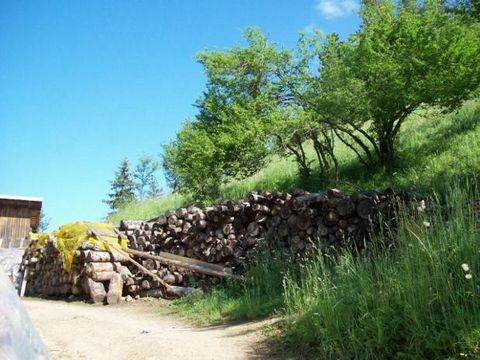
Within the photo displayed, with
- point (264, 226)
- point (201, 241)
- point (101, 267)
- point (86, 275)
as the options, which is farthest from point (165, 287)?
point (264, 226)

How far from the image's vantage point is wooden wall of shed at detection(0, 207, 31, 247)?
68.2 feet

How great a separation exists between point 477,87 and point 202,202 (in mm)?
10805

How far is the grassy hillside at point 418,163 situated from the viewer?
1235 centimetres

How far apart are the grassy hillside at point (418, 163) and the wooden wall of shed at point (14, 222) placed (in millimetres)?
9773

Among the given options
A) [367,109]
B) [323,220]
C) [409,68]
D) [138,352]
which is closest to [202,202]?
[367,109]

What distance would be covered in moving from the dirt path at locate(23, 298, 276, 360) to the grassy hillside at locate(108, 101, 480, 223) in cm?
583

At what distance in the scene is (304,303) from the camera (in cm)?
538

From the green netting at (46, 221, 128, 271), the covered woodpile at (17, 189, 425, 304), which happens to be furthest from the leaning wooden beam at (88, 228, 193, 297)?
the green netting at (46, 221, 128, 271)

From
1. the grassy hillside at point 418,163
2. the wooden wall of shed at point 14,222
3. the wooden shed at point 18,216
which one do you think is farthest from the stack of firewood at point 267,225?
the wooden wall of shed at point 14,222

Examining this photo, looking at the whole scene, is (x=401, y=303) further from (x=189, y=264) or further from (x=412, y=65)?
(x=412, y=65)

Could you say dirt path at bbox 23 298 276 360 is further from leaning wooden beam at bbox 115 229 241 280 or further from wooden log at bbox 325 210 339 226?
wooden log at bbox 325 210 339 226

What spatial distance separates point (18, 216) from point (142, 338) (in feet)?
58.3

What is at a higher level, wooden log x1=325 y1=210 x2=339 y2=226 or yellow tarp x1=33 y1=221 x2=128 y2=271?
wooden log x1=325 y1=210 x2=339 y2=226

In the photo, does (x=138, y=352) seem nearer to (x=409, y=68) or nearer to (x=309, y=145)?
(x=409, y=68)
